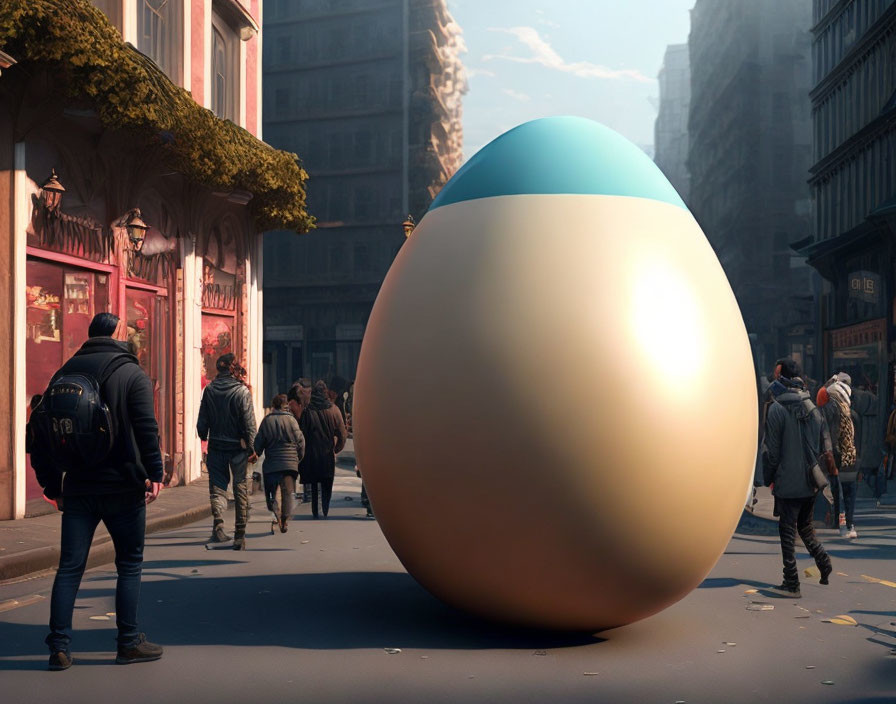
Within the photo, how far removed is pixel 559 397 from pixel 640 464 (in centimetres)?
61

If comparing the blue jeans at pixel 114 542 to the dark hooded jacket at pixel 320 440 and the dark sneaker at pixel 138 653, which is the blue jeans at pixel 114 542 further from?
the dark hooded jacket at pixel 320 440

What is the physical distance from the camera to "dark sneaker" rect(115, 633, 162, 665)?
21.1 feet

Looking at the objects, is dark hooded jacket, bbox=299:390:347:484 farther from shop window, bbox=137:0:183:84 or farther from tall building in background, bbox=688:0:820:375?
tall building in background, bbox=688:0:820:375

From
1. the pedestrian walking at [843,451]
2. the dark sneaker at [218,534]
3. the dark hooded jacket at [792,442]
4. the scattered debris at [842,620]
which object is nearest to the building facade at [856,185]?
the pedestrian walking at [843,451]

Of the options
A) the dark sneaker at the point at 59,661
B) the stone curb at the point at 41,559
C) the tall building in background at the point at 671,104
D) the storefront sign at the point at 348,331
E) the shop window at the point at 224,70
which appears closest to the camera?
the dark sneaker at the point at 59,661

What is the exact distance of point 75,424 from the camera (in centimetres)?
625

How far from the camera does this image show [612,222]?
6.90m

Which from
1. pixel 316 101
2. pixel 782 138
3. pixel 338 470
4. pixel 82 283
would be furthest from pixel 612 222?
pixel 782 138

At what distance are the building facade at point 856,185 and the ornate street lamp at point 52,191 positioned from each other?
1853 cm

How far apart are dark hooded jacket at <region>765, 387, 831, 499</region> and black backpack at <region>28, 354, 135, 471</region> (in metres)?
5.51

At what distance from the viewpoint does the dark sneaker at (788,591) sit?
8.83 metres

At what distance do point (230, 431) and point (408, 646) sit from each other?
5304mm

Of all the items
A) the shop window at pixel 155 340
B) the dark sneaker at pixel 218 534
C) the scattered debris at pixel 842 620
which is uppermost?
the shop window at pixel 155 340

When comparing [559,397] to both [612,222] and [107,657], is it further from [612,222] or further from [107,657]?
[107,657]
